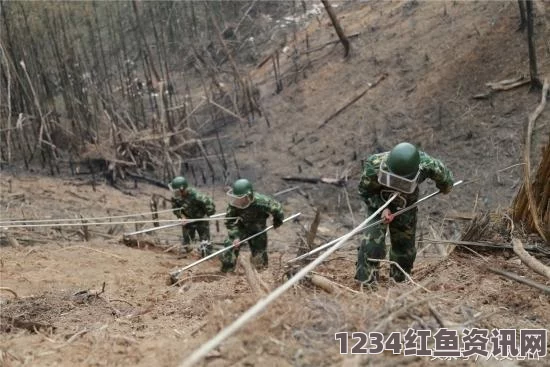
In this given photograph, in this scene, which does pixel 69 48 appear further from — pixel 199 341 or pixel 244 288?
pixel 199 341

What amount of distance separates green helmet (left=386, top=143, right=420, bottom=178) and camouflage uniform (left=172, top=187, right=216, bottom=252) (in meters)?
4.07

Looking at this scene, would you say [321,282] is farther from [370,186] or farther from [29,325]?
[29,325]

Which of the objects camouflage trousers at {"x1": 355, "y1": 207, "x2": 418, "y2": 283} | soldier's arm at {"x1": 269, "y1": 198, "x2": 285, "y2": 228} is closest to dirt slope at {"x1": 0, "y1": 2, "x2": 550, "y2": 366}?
camouflage trousers at {"x1": 355, "y1": 207, "x2": 418, "y2": 283}

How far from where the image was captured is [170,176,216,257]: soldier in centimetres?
821

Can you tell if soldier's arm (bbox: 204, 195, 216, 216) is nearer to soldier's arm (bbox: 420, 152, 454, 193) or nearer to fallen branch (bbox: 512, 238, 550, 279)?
soldier's arm (bbox: 420, 152, 454, 193)

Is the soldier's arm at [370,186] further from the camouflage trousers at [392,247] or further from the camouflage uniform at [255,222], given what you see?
the camouflage uniform at [255,222]

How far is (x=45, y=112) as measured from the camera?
1176 cm

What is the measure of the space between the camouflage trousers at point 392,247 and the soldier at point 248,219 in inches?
78.6

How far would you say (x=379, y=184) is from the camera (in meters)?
4.93

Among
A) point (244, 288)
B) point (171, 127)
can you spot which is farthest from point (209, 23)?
point (244, 288)

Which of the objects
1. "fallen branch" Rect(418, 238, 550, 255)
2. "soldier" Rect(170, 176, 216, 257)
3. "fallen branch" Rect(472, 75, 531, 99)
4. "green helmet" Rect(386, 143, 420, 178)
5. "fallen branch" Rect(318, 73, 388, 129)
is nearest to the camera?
"green helmet" Rect(386, 143, 420, 178)

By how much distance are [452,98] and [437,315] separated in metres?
8.82

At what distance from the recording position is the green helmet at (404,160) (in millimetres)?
4559

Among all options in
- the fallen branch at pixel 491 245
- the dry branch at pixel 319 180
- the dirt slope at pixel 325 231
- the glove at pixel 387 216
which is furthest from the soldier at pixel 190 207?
the fallen branch at pixel 491 245
